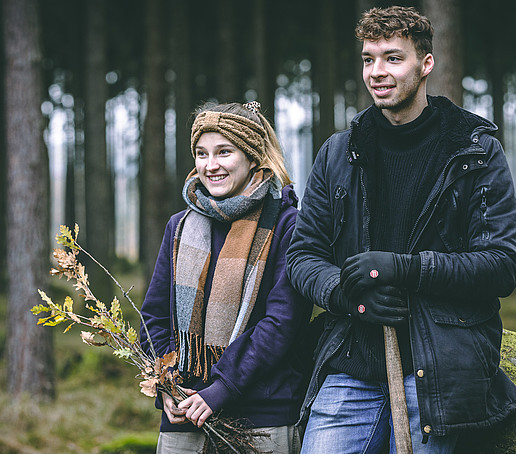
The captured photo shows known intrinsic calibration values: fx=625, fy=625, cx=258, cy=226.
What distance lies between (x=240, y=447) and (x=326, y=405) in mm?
456

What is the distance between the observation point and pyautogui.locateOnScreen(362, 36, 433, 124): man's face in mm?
2473

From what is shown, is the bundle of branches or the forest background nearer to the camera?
the bundle of branches

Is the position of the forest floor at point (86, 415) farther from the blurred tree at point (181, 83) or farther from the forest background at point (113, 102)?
the blurred tree at point (181, 83)

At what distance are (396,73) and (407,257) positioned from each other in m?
0.73

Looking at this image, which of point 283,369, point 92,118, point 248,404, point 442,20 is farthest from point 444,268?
point 92,118

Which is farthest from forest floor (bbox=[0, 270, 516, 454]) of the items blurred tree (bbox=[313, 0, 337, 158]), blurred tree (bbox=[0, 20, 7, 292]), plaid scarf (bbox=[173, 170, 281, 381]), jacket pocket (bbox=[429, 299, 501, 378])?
blurred tree (bbox=[313, 0, 337, 158])

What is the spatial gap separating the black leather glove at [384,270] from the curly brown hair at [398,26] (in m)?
0.83

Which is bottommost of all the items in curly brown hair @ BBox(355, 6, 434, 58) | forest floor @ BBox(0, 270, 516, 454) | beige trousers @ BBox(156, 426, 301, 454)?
forest floor @ BBox(0, 270, 516, 454)

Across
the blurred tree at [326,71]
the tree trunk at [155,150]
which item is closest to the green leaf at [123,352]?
the tree trunk at [155,150]

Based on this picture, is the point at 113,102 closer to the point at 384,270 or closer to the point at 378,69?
the point at 378,69

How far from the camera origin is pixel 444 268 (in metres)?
2.30

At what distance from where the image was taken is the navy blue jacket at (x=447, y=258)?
7.50ft

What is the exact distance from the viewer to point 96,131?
12.0m

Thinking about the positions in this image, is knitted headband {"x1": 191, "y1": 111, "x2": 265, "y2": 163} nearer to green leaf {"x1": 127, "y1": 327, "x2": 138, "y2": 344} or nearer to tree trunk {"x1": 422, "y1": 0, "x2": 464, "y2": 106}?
green leaf {"x1": 127, "y1": 327, "x2": 138, "y2": 344}
